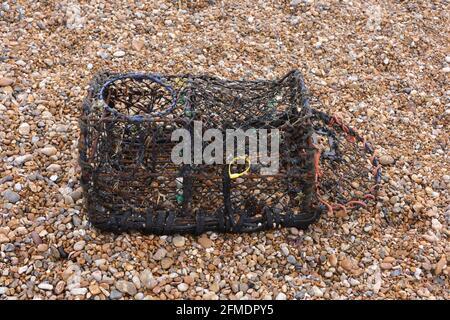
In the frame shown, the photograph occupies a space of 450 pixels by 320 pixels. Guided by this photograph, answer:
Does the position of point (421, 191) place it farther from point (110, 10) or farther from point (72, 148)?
point (110, 10)

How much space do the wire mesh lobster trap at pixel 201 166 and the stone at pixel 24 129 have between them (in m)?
0.84

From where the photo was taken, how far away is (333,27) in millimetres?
5609

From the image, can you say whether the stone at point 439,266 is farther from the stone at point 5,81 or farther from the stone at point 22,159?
the stone at point 5,81

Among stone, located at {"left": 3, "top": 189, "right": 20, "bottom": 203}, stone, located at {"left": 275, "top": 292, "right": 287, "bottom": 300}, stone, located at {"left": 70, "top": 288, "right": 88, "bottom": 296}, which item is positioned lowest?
stone, located at {"left": 275, "top": 292, "right": 287, "bottom": 300}

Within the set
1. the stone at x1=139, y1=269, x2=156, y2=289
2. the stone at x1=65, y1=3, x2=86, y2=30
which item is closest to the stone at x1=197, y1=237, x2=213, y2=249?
the stone at x1=139, y1=269, x2=156, y2=289

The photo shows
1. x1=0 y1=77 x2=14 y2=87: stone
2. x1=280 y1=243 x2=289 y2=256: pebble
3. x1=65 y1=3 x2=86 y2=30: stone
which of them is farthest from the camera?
x1=65 y1=3 x2=86 y2=30: stone

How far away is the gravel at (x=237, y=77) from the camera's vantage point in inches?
128

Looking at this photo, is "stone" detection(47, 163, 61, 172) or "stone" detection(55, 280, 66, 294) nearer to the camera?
"stone" detection(55, 280, 66, 294)

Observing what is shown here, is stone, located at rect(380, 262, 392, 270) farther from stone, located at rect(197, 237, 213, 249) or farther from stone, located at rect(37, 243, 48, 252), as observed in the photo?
stone, located at rect(37, 243, 48, 252)

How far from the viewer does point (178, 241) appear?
11.2 ft

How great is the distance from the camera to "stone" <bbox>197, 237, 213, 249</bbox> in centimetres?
340

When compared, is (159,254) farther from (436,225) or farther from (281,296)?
(436,225)

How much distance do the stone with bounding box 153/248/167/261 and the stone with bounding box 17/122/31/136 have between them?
5.17 feet

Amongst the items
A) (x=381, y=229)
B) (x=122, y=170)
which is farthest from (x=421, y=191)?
(x=122, y=170)
